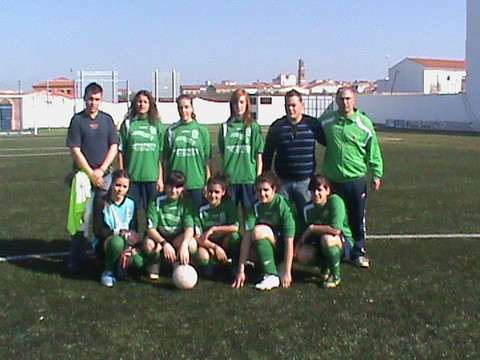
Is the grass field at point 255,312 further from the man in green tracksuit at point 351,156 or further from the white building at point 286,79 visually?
the white building at point 286,79

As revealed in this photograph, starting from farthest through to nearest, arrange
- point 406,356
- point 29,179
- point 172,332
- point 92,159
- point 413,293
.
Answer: point 29,179 < point 92,159 < point 413,293 < point 172,332 < point 406,356

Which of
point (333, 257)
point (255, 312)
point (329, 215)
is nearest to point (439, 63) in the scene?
point (329, 215)

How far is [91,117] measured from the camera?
6133 mm

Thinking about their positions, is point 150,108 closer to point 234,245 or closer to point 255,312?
point 234,245

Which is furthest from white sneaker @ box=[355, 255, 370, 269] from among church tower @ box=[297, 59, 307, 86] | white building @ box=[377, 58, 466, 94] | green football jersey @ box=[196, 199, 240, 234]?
church tower @ box=[297, 59, 307, 86]

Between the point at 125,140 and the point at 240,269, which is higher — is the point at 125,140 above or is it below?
above

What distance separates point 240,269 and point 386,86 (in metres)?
78.9

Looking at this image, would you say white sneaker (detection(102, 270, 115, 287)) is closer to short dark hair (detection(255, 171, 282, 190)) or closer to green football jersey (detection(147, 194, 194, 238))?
green football jersey (detection(147, 194, 194, 238))

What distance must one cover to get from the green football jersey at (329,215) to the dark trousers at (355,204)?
0.37m

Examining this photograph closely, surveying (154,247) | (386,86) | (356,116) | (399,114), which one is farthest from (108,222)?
(386,86)

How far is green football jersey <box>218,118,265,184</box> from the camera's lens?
6062 millimetres

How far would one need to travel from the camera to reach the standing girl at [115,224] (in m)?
5.76

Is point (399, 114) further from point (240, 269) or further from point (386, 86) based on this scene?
point (240, 269)

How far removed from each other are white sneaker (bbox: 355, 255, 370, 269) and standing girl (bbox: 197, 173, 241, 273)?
1156mm
